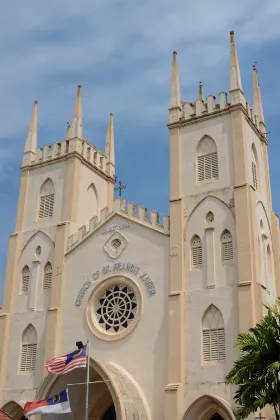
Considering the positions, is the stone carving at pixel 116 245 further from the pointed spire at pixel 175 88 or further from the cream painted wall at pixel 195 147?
the pointed spire at pixel 175 88

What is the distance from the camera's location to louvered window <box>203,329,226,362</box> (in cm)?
2259

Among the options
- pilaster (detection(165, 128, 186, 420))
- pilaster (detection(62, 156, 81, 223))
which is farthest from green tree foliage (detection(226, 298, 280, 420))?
pilaster (detection(62, 156, 81, 223))

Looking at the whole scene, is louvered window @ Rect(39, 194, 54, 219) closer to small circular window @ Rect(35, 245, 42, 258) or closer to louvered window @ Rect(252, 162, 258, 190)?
small circular window @ Rect(35, 245, 42, 258)

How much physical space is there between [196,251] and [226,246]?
136cm

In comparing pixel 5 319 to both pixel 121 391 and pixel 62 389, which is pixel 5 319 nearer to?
pixel 62 389

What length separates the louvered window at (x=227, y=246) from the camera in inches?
940

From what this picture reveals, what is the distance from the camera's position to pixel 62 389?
81.7ft

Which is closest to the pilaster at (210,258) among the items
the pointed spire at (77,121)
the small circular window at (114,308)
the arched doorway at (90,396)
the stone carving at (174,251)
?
the stone carving at (174,251)

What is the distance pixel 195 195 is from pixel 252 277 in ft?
16.0

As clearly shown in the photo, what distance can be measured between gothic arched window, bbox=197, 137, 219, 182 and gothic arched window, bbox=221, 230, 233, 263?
280 centimetres

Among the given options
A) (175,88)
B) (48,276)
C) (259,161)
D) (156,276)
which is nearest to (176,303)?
(156,276)

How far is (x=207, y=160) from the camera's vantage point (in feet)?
86.3

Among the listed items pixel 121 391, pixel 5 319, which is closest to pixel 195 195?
pixel 121 391

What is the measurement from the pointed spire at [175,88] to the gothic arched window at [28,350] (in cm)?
1257
